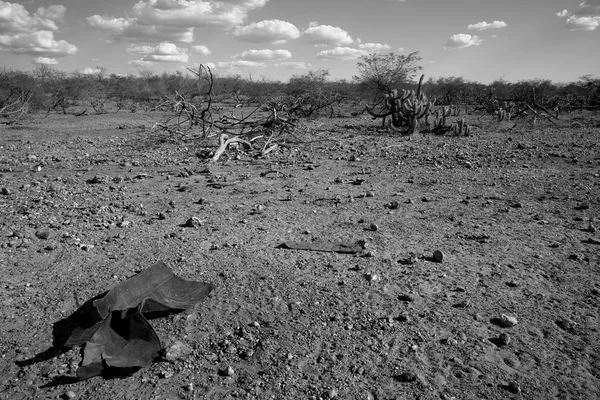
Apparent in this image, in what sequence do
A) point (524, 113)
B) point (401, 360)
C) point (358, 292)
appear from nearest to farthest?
1. point (401, 360)
2. point (358, 292)
3. point (524, 113)

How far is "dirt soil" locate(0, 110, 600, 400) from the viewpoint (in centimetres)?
238

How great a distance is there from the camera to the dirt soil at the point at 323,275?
2.38 metres

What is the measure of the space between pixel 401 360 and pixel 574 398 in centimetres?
88

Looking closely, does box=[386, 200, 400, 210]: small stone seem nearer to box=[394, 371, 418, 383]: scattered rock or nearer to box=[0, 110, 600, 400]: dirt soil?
box=[0, 110, 600, 400]: dirt soil

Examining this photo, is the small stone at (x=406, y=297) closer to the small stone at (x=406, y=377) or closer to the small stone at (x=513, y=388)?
the small stone at (x=406, y=377)

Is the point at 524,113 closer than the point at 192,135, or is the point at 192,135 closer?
the point at 192,135

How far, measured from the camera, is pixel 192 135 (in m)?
10.4

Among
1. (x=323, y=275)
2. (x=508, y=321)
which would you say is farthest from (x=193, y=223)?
(x=508, y=321)

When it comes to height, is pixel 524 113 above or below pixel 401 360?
above

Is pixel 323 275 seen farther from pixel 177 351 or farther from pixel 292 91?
pixel 292 91

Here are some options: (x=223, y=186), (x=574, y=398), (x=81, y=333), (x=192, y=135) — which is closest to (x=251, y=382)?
(x=81, y=333)

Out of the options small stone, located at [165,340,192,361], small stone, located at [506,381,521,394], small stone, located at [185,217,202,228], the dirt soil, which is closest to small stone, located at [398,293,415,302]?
the dirt soil

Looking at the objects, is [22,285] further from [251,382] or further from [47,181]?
[47,181]

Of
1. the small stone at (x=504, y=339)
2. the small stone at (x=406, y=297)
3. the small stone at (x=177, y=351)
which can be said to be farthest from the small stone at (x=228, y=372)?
the small stone at (x=504, y=339)
